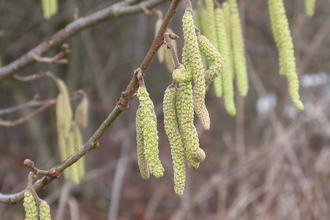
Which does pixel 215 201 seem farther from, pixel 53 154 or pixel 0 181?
pixel 0 181

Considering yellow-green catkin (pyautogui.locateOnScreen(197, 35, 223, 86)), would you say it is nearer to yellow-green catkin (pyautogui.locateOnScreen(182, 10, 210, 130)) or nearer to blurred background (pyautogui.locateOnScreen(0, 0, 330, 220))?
yellow-green catkin (pyautogui.locateOnScreen(182, 10, 210, 130))

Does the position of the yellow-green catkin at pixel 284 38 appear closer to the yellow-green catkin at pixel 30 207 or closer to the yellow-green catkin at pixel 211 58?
the yellow-green catkin at pixel 211 58

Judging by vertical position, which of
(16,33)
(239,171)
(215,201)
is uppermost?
(16,33)

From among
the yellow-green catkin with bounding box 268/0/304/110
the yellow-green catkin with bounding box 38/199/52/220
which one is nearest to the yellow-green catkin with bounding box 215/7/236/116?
the yellow-green catkin with bounding box 268/0/304/110

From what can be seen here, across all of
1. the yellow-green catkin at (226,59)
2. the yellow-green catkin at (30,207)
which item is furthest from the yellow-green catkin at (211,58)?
the yellow-green catkin at (30,207)

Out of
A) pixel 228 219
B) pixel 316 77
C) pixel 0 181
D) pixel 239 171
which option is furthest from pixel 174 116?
A: pixel 0 181

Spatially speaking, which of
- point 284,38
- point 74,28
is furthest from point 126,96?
point 74,28

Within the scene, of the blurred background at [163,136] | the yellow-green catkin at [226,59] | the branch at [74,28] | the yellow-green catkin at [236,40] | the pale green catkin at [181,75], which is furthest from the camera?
the blurred background at [163,136]
